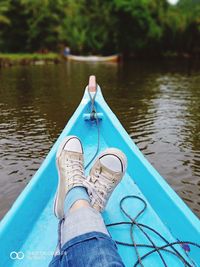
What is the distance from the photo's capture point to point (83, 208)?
165cm

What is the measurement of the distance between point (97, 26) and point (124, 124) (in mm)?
23367

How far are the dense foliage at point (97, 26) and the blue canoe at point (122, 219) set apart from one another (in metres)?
24.8

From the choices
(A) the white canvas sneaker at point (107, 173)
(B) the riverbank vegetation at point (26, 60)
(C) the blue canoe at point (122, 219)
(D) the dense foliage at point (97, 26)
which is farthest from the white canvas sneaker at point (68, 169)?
(D) the dense foliage at point (97, 26)

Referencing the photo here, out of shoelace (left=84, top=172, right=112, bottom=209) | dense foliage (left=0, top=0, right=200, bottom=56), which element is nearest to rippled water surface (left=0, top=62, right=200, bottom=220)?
shoelace (left=84, top=172, right=112, bottom=209)

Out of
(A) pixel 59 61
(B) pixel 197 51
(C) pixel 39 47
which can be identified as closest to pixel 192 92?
(A) pixel 59 61

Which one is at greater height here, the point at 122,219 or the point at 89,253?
the point at 89,253

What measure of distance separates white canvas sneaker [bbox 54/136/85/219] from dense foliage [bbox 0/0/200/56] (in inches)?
976

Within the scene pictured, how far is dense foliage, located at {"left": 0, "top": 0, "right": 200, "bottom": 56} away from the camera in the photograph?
25281 mm

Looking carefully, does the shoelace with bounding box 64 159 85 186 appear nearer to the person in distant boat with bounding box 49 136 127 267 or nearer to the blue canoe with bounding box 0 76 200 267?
the person in distant boat with bounding box 49 136 127 267

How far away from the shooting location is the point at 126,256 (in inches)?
74.2

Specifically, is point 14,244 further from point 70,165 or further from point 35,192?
point 70,165

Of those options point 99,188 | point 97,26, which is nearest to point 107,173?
point 99,188

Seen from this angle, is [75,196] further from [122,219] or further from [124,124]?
[124,124]

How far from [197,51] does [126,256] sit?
31.2 m
